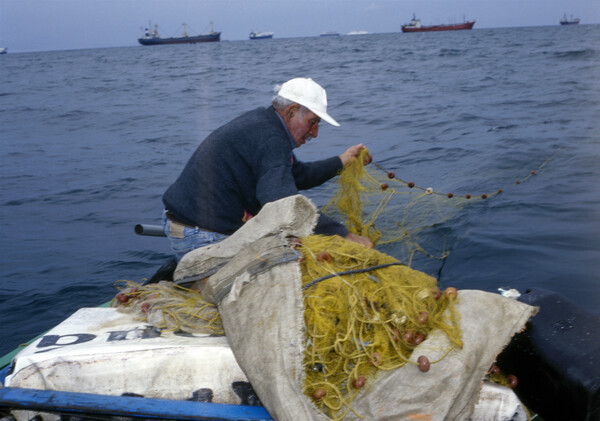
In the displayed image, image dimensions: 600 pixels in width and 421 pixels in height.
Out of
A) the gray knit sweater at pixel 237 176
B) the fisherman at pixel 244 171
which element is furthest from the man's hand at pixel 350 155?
the gray knit sweater at pixel 237 176

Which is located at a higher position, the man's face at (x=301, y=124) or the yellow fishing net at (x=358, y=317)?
the man's face at (x=301, y=124)

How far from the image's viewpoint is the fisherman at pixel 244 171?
376 centimetres

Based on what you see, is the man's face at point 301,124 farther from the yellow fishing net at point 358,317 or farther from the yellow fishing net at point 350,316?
the yellow fishing net at point 358,317

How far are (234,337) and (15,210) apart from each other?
30.2 feet

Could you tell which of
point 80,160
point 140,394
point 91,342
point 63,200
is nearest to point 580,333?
point 140,394

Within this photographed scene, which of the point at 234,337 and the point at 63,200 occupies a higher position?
the point at 234,337

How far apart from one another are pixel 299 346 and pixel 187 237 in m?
1.93

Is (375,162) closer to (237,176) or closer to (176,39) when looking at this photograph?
(237,176)

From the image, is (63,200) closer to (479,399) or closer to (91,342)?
(91,342)

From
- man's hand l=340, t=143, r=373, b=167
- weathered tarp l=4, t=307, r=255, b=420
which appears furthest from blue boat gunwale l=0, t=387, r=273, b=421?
man's hand l=340, t=143, r=373, b=167

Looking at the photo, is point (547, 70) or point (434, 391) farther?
point (547, 70)

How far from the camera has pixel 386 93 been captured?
2330 cm

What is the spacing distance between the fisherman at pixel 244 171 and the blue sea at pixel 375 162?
2931mm

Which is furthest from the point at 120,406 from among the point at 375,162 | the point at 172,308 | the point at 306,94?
the point at 375,162
